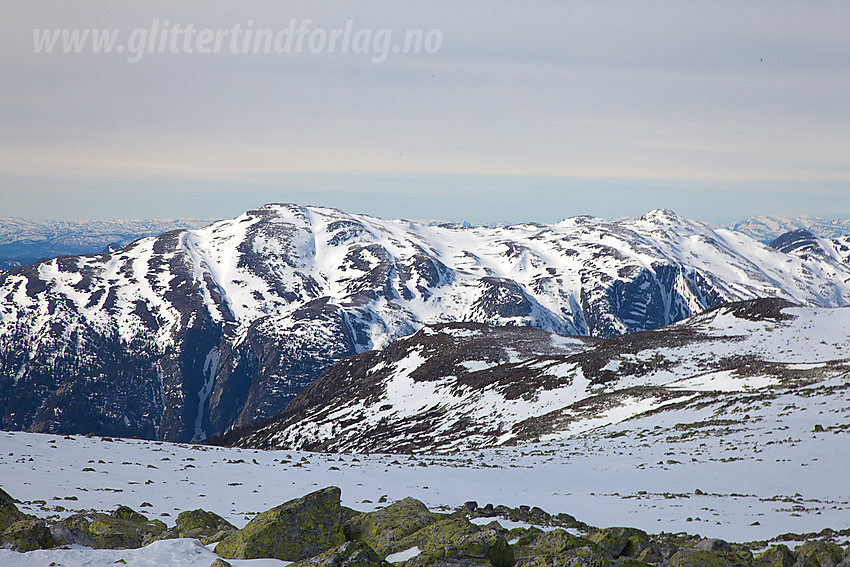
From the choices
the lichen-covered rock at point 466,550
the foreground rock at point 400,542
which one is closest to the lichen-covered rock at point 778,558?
the foreground rock at point 400,542

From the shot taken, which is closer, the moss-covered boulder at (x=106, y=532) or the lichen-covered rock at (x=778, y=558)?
the lichen-covered rock at (x=778, y=558)

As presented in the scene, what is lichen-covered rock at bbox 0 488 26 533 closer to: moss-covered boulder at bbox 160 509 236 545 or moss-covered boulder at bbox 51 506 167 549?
moss-covered boulder at bbox 51 506 167 549

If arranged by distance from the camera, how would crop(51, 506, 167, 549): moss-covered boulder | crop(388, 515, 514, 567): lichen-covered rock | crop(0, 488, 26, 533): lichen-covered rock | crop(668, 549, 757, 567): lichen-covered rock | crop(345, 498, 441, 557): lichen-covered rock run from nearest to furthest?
crop(388, 515, 514, 567): lichen-covered rock
crop(668, 549, 757, 567): lichen-covered rock
crop(345, 498, 441, 557): lichen-covered rock
crop(51, 506, 167, 549): moss-covered boulder
crop(0, 488, 26, 533): lichen-covered rock

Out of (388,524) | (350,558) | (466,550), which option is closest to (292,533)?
(388,524)

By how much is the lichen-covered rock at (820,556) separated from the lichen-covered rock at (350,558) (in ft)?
25.3

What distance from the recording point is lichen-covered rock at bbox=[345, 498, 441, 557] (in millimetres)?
11523

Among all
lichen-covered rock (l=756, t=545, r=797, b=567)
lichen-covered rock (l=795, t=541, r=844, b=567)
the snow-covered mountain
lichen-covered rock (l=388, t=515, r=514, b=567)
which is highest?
lichen-covered rock (l=388, t=515, r=514, b=567)

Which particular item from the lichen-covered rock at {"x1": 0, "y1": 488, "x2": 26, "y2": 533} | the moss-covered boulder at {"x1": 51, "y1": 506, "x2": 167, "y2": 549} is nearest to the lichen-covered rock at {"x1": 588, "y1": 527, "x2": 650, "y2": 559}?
the moss-covered boulder at {"x1": 51, "y1": 506, "x2": 167, "y2": 549}

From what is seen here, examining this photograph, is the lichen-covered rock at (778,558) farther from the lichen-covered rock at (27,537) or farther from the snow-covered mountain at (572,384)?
the snow-covered mountain at (572,384)

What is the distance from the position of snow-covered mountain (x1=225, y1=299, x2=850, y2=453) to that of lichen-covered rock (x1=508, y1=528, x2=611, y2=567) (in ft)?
99.3

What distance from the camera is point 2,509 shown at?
43.7ft

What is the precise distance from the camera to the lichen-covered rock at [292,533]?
36.7 ft

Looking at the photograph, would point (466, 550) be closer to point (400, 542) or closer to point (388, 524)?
point (400, 542)

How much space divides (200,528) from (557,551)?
31.1 feet
